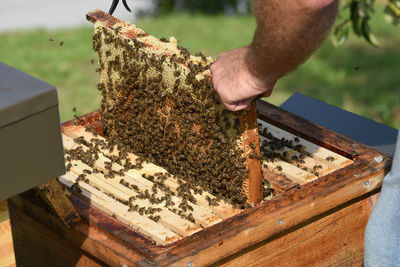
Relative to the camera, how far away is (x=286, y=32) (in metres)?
2.54

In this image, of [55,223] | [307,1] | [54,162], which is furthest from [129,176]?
[307,1]

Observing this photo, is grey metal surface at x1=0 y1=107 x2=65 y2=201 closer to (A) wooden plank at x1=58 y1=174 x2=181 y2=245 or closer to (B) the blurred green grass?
(A) wooden plank at x1=58 y1=174 x2=181 y2=245

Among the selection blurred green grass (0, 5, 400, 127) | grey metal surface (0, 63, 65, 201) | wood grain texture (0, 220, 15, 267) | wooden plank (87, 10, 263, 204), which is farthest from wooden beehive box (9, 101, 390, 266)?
blurred green grass (0, 5, 400, 127)

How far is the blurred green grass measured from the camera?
7.04 meters

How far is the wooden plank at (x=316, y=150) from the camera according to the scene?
3439 millimetres

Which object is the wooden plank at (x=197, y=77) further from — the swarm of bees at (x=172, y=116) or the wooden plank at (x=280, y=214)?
the wooden plank at (x=280, y=214)

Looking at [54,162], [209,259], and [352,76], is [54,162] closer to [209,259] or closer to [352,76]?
[209,259]

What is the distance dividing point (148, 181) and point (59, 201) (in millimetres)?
627

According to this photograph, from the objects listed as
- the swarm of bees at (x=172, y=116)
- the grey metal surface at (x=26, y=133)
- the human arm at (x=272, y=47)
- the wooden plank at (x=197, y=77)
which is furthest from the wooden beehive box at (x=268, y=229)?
the grey metal surface at (x=26, y=133)

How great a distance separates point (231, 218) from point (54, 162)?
96 centimetres

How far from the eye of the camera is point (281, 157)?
11.7 ft

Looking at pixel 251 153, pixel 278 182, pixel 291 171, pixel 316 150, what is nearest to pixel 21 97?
pixel 251 153

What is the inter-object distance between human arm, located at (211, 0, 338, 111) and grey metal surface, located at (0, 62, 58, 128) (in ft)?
2.81

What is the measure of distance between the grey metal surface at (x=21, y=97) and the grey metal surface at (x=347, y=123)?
7.68 feet
